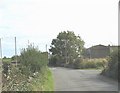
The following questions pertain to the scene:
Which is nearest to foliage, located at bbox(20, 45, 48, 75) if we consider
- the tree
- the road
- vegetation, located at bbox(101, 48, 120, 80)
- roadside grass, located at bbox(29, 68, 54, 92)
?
the road

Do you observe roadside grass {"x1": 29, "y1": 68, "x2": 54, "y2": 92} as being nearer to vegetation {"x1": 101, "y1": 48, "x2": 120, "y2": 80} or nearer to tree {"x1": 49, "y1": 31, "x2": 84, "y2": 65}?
vegetation {"x1": 101, "y1": 48, "x2": 120, "y2": 80}

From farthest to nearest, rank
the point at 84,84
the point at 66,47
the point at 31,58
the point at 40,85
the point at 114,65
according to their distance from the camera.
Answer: the point at 66,47 < the point at 114,65 < the point at 31,58 < the point at 84,84 < the point at 40,85

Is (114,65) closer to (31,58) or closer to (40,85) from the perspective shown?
(31,58)

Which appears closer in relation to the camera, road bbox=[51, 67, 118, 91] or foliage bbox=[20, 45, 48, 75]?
road bbox=[51, 67, 118, 91]

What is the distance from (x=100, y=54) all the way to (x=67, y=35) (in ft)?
53.3

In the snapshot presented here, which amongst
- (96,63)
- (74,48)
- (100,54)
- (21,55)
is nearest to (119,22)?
(21,55)

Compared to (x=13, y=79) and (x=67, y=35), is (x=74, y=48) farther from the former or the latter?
(x=13, y=79)

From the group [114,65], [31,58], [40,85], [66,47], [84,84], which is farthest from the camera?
[66,47]

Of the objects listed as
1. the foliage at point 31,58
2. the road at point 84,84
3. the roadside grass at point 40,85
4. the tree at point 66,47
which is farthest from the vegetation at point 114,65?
the tree at point 66,47

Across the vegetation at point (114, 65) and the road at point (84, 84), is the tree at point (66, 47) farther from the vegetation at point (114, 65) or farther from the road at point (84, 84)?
the road at point (84, 84)

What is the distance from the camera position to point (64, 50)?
109 meters

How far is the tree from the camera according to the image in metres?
105

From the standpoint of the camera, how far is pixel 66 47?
108 metres

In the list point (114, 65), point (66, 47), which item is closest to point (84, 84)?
point (114, 65)
